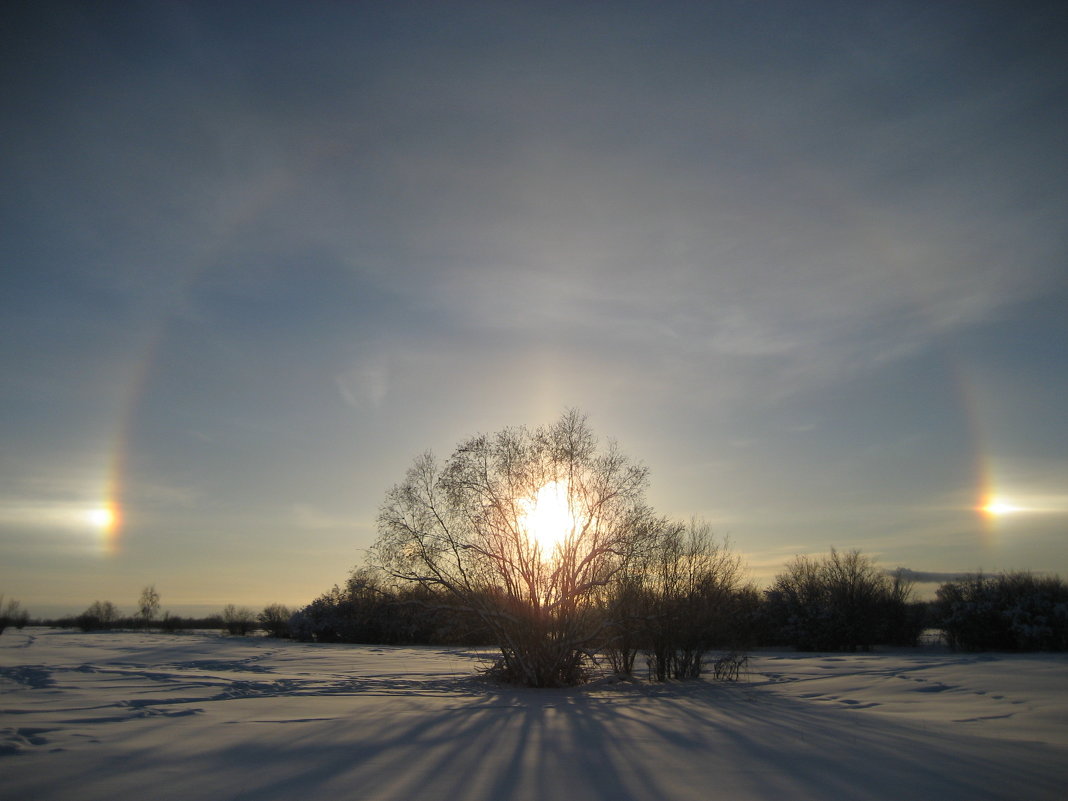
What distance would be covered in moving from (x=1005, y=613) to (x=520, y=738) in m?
31.8

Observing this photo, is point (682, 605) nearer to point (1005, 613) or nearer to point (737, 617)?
point (737, 617)

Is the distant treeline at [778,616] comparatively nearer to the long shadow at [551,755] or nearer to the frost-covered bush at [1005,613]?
the frost-covered bush at [1005,613]

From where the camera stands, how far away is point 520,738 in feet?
40.7

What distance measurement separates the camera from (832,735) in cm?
1240

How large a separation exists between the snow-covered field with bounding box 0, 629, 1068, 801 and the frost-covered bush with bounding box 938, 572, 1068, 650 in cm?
1216

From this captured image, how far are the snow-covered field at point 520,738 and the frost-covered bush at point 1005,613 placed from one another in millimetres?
12155

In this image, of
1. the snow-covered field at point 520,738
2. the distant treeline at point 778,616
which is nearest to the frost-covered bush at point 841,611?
A: the distant treeline at point 778,616

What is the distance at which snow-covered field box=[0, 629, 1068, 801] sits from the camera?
880 centimetres

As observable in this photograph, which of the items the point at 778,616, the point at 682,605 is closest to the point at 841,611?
the point at 778,616

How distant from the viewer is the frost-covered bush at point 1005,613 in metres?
32.2

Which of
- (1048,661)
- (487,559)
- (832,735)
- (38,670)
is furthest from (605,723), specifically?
(1048,661)

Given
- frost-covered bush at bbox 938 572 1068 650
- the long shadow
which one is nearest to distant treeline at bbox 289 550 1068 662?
frost-covered bush at bbox 938 572 1068 650

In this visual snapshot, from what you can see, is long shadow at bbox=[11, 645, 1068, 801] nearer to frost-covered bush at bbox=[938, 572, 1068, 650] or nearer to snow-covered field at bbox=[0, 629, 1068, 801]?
snow-covered field at bbox=[0, 629, 1068, 801]

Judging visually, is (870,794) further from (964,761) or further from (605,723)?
(605,723)
